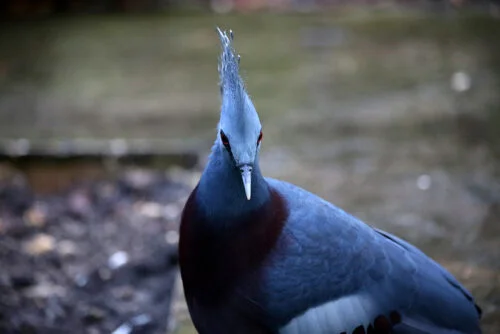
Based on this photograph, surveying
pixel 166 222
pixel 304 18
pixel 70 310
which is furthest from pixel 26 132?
pixel 304 18

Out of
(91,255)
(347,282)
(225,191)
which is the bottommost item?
(91,255)

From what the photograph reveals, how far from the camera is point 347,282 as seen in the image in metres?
2.24

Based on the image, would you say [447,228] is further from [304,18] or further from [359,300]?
[304,18]

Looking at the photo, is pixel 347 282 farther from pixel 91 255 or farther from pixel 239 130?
pixel 91 255

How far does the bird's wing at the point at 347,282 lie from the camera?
2.18m

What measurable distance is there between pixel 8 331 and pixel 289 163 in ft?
5.82

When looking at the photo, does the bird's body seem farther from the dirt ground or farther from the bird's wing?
the dirt ground

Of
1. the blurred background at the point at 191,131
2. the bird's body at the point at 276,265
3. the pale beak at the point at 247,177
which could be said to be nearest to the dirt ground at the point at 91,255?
the blurred background at the point at 191,131

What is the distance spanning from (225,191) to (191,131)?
265 centimetres

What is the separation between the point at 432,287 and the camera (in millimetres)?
2371

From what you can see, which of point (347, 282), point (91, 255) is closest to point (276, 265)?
point (347, 282)

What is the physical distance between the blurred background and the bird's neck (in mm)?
894

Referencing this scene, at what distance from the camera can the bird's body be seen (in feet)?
7.02

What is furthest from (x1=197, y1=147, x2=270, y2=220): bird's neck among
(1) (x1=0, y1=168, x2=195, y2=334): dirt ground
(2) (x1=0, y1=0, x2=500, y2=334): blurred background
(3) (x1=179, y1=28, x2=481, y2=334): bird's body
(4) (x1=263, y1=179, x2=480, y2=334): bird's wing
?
(1) (x1=0, y1=168, x2=195, y2=334): dirt ground
